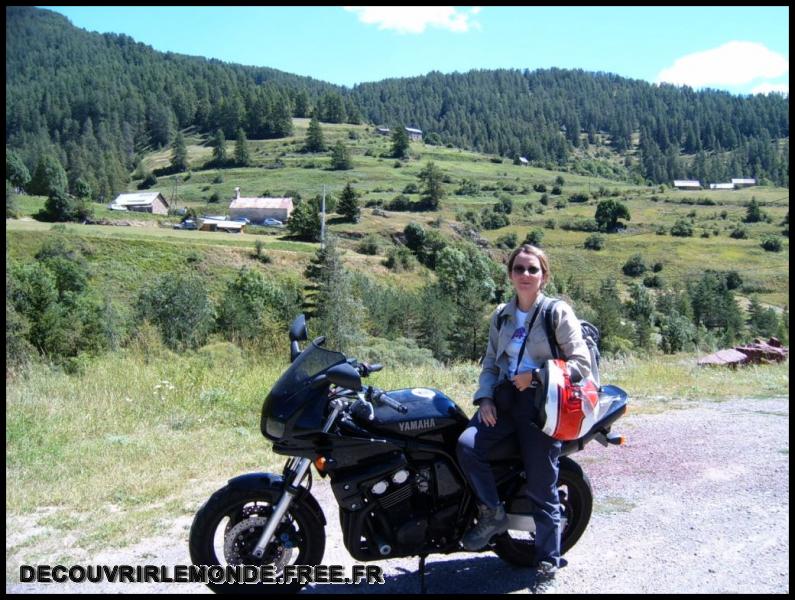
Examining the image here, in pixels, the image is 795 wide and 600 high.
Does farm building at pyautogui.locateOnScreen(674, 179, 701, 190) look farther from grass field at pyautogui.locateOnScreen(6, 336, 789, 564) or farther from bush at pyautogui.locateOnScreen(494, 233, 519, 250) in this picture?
grass field at pyautogui.locateOnScreen(6, 336, 789, 564)

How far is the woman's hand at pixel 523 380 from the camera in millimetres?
3834

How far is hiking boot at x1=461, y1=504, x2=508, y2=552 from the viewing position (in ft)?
12.9

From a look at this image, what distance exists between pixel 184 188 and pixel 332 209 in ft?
162

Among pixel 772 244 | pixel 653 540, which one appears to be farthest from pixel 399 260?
pixel 653 540

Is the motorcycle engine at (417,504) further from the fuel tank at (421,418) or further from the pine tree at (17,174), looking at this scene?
the pine tree at (17,174)

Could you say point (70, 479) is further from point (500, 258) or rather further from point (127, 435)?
point (500, 258)

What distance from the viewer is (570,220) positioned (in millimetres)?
120875

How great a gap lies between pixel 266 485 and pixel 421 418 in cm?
99

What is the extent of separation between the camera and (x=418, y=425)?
3963 millimetres

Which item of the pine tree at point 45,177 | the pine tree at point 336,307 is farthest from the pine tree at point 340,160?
the pine tree at point 336,307

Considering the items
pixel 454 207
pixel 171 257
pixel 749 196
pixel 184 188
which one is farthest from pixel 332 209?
pixel 749 196

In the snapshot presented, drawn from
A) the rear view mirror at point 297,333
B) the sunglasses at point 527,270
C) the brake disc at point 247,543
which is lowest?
the brake disc at point 247,543

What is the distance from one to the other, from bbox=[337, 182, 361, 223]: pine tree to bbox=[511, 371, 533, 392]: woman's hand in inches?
3950

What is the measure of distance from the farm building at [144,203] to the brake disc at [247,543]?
11717 centimetres
